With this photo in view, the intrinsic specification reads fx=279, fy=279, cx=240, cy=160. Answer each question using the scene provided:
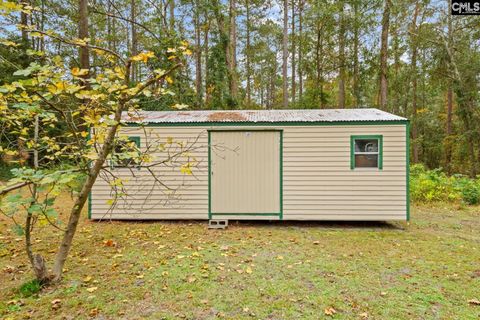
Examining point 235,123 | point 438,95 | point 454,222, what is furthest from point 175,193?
point 438,95

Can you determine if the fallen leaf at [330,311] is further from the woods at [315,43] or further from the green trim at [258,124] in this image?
the woods at [315,43]

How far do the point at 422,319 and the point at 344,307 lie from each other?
71 cm

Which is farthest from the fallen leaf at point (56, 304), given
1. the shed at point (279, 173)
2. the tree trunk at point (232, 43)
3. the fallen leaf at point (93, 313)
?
the tree trunk at point (232, 43)

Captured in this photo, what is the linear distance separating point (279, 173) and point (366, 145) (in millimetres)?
1983

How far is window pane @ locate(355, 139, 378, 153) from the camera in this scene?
6.04 metres

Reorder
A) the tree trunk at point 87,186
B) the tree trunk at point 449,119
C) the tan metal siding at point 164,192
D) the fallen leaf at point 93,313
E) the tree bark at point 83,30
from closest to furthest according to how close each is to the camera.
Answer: the fallen leaf at point 93,313, the tree trunk at point 87,186, the tan metal siding at point 164,192, the tree bark at point 83,30, the tree trunk at point 449,119

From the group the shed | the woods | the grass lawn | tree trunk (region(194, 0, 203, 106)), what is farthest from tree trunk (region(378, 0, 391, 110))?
tree trunk (region(194, 0, 203, 106))

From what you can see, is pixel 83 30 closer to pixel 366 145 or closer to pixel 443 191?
pixel 366 145

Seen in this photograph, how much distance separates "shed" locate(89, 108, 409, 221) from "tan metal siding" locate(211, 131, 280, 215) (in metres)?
0.02

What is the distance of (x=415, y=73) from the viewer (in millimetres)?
17859

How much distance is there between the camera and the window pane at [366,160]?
606cm

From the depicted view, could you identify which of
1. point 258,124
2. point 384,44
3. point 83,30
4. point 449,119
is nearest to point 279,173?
point 258,124

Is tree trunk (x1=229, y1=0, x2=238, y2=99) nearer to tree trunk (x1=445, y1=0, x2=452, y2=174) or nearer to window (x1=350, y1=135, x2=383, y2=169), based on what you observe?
window (x1=350, y1=135, x2=383, y2=169)

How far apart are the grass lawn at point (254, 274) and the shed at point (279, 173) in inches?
20.3
